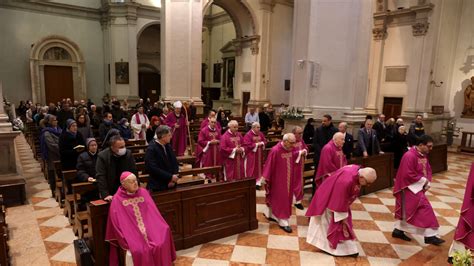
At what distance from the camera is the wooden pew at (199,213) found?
12.7 feet

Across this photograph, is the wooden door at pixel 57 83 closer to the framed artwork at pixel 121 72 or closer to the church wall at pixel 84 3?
the framed artwork at pixel 121 72

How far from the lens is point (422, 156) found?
201 inches

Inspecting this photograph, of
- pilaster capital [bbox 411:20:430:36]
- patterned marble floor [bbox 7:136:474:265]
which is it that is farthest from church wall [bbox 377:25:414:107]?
patterned marble floor [bbox 7:136:474:265]

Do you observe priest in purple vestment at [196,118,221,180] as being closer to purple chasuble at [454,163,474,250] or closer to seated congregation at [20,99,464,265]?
seated congregation at [20,99,464,265]

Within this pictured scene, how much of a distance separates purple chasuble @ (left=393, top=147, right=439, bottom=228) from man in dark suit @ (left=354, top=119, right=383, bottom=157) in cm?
272

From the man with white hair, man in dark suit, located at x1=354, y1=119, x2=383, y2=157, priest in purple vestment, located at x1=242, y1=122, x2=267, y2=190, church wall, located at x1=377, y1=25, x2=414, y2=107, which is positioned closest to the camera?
the man with white hair

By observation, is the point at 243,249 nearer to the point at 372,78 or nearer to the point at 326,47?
the point at 326,47

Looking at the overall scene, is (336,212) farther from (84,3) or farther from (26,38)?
(84,3)

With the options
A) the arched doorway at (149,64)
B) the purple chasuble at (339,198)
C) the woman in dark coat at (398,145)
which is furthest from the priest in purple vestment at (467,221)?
the arched doorway at (149,64)

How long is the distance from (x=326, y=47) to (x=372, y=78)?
759cm

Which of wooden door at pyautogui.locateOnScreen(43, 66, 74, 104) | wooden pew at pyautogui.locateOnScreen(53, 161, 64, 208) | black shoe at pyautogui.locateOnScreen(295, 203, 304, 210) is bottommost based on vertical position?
black shoe at pyautogui.locateOnScreen(295, 203, 304, 210)

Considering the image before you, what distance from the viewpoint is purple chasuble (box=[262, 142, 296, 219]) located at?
548cm

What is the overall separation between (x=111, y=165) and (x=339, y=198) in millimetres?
3019

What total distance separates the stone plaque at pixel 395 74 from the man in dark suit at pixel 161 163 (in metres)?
14.1
